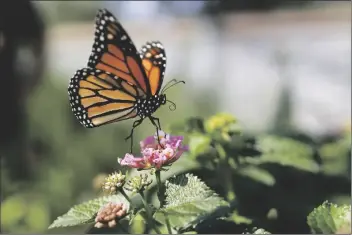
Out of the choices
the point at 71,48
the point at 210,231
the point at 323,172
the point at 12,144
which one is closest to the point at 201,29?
the point at 71,48

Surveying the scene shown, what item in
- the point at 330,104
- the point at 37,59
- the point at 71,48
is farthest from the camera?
the point at 71,48

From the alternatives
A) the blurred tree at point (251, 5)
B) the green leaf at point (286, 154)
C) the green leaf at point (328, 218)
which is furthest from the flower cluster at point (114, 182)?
the blurred tree at point (251, 5)

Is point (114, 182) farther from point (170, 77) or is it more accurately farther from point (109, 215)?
point (170, 77)

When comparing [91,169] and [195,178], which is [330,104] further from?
[195,178]

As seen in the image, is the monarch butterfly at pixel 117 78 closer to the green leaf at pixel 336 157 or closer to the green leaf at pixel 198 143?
the green leaf at pixel 198 143

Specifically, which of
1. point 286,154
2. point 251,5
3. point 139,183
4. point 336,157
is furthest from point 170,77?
point 139,183
